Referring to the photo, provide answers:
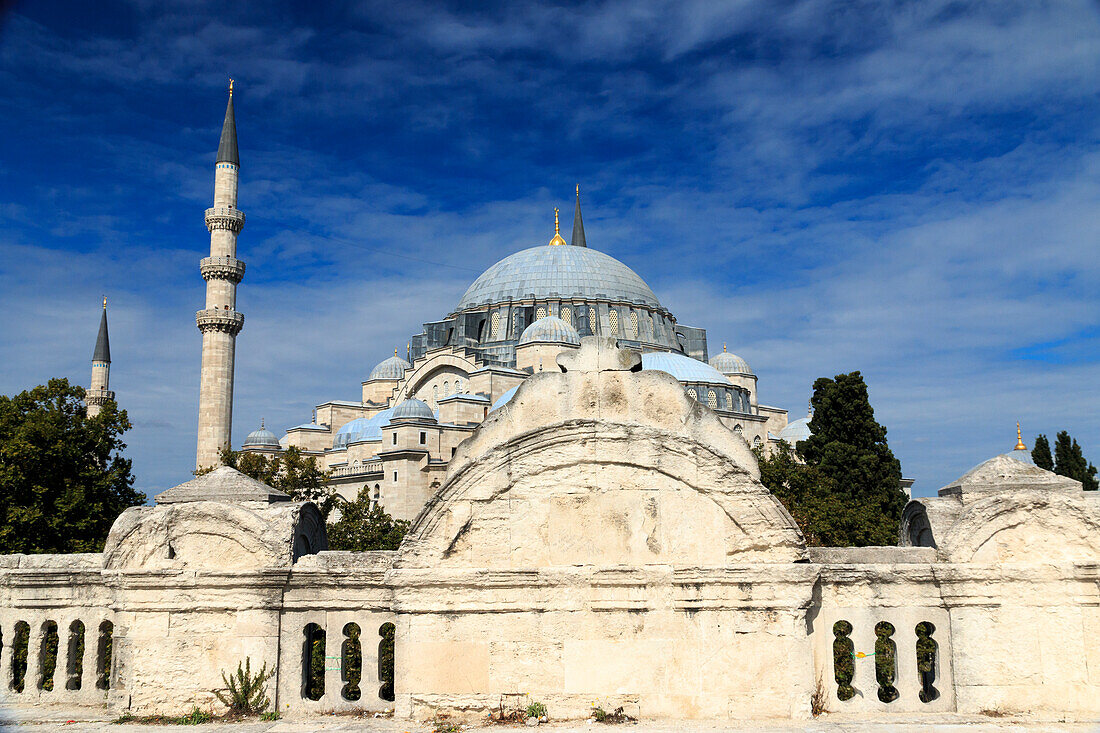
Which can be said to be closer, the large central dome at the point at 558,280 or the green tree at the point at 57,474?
the green tree at the point at 57,474

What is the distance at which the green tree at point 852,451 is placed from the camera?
94.6ft

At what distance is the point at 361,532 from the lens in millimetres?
22703

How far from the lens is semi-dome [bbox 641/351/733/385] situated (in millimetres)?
54562

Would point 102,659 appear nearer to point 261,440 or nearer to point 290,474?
point 290,474

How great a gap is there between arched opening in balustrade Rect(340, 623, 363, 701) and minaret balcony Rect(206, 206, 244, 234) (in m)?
34.8

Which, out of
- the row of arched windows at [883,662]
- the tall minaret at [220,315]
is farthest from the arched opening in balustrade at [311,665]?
the tall minaret at [220,315]

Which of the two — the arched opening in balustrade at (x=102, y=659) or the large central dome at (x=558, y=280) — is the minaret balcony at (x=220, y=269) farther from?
the arched opening in balustrade at (x=102, y=659)

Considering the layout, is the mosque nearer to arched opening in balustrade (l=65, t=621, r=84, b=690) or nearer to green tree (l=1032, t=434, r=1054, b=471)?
green tree (l=1032, t=434, r=1054, b=471)

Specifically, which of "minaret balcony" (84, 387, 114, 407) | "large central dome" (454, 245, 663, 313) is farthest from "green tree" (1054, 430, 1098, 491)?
"minaret balcony" (84, 387, 114, 407)

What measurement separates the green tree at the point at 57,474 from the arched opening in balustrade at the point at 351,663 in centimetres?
1191

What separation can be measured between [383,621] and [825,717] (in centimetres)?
320

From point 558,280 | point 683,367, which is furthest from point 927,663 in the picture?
point 558,280

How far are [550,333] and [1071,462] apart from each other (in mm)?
25210

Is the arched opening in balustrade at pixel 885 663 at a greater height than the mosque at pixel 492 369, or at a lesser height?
lesser
